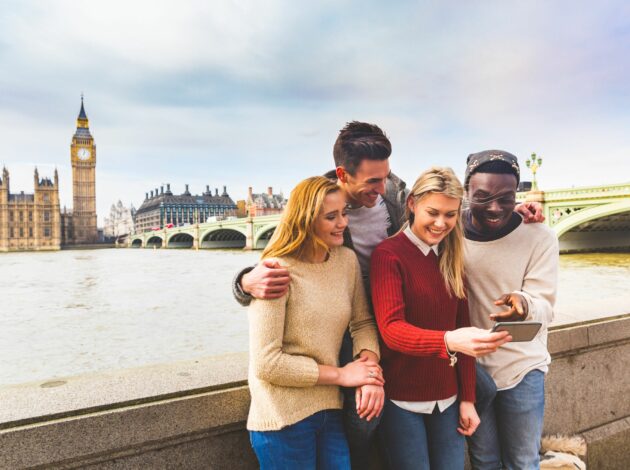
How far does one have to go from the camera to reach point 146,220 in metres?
97.4

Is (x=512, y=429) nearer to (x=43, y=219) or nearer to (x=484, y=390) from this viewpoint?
(x=484, y=390)

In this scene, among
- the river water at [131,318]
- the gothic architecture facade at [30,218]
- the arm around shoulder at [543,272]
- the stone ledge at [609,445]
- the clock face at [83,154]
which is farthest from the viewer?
the clock face at [83,154]

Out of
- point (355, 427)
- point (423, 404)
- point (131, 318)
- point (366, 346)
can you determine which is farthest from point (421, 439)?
point (131, 318)

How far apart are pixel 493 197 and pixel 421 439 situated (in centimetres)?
80

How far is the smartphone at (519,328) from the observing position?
51.3 inches

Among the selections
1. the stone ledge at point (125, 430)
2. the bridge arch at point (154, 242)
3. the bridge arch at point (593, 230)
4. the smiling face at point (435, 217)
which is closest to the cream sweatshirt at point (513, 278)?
the smiling face at point (435, 217)

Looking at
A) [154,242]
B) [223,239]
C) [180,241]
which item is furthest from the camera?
[154,242]

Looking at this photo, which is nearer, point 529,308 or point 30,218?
point 529,308

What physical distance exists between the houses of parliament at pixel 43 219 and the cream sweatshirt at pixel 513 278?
Result: 233 ft

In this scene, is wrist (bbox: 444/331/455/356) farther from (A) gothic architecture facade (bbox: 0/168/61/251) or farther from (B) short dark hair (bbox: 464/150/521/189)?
(A) gothic architecture facade (bbox: 0/168/61/251)

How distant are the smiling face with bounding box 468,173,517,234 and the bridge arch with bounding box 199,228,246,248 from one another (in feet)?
154

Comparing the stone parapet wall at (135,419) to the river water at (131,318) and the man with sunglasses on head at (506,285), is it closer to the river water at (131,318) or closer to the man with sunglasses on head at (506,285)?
the man with sunglasses on head at (506,285)

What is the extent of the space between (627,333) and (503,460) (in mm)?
1269

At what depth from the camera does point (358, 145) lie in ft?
5.62
